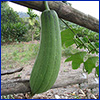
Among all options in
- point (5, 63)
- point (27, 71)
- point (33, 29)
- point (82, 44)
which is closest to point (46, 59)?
point (82, 44)

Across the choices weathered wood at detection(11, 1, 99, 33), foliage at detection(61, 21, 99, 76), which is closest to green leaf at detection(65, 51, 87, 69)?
foliage at detection(61, 21, 99, 76)

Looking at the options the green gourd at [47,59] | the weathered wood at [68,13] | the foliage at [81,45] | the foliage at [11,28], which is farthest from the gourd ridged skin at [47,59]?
the foliage at [11,28]

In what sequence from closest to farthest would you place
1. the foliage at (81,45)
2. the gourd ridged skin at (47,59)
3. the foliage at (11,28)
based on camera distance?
the gourd ridged skin at (47,59) < the foliage at (81,45) < the foliage at (11,28)

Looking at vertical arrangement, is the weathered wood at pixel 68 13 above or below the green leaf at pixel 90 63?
above

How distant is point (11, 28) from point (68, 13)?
4086 mm

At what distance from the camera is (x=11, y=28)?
4.30 meters

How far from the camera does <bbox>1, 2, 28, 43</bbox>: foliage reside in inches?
169

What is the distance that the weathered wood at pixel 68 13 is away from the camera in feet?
1.39

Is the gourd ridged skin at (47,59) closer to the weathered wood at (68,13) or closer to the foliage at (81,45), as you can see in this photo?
the weathered wood at (68,13)

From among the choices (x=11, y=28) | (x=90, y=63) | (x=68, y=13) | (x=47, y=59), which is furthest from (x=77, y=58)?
(x=11, y=28)

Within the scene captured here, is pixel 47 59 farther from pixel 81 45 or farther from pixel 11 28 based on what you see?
pixel 11 28

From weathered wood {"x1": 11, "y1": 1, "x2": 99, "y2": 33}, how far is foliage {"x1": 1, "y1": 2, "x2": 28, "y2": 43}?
395 cm

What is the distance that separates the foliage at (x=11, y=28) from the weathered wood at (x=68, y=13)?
3952 mm

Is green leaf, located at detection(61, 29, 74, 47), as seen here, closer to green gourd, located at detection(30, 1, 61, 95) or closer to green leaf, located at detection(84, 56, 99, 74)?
A: green leaf, located at detection(84, 56, 99, 74)
